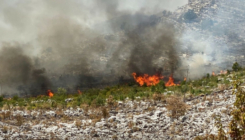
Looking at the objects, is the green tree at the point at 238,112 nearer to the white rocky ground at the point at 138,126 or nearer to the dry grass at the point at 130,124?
the white rocky ground at the point at 138,126

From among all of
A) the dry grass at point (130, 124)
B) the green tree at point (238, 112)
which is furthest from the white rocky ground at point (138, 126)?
the green tree at point (238, 112)

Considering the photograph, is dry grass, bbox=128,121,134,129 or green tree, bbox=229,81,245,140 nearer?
green tree, bbox=229,81,245,140

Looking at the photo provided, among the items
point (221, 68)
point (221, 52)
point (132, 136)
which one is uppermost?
point (221, 52)

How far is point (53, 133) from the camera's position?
14656 mm

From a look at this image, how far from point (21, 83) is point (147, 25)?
66844mm

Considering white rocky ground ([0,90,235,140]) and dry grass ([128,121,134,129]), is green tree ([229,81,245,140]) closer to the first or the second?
white rocky ground ([0,90,235,140])

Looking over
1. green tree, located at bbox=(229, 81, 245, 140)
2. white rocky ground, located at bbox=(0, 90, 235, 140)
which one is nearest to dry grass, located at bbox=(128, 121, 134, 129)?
white rocky ground, located at bbox=(0, 90, 235, 140)

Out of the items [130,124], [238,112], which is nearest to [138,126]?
[130,124]

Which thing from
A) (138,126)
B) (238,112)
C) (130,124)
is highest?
(238,112)

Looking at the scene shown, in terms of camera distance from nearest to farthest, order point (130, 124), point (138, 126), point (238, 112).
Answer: point (238, 112), point (138, 126), point (130, 124)

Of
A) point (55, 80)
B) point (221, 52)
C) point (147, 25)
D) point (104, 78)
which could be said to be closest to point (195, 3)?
point (147, 25)

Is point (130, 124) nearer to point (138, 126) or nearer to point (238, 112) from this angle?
point (138, 126)

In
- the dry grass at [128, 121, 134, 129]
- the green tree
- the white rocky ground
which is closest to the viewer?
the green tree

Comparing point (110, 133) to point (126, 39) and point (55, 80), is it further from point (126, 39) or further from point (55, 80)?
point (126, 39)
